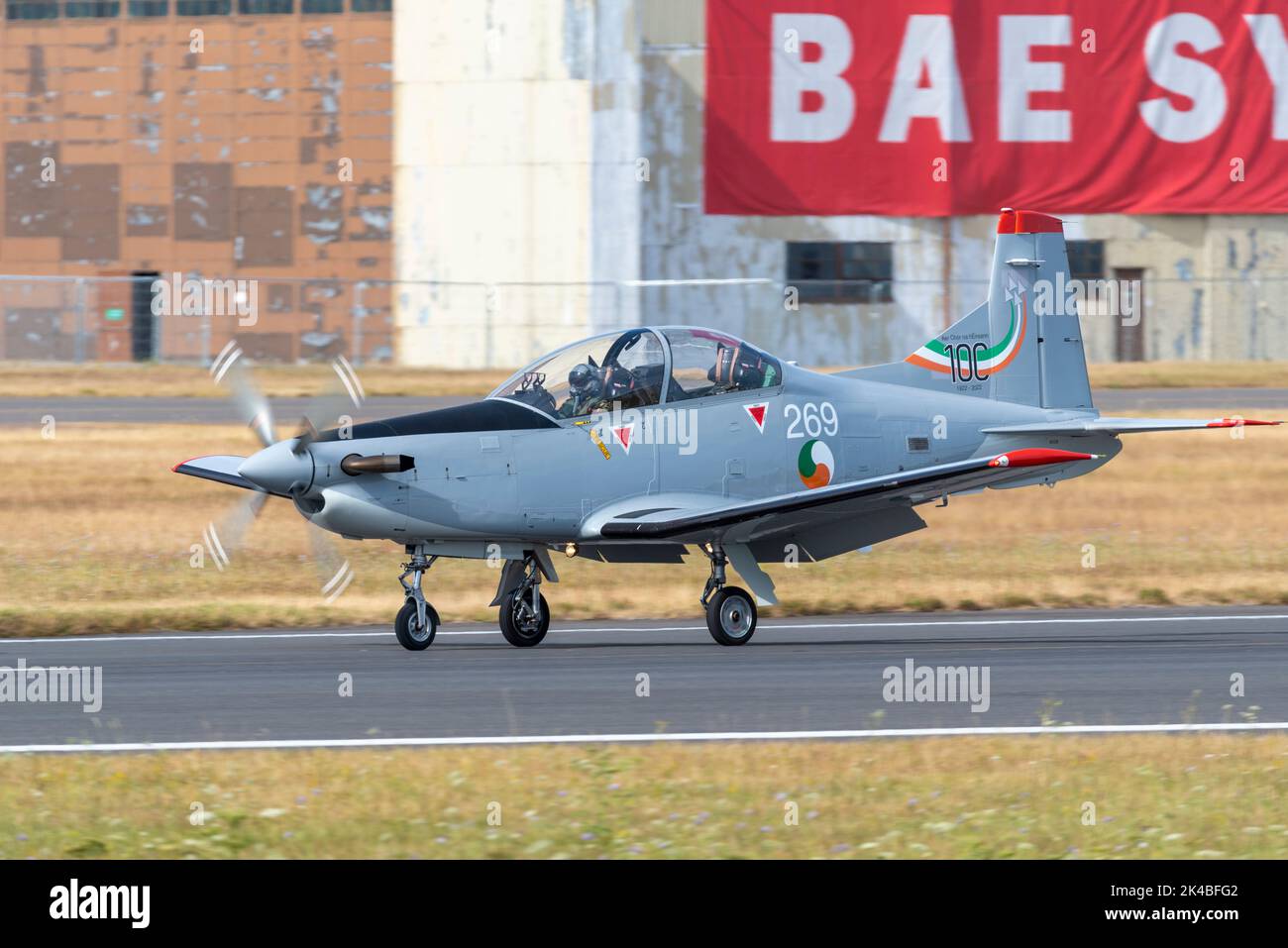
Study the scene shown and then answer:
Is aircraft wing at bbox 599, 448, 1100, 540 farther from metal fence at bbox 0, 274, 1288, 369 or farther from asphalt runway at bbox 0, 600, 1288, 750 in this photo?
metal fence at bbox 0, 274, 1288, 369

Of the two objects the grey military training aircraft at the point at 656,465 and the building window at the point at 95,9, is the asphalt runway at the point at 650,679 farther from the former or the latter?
the building window at the point at 95,9

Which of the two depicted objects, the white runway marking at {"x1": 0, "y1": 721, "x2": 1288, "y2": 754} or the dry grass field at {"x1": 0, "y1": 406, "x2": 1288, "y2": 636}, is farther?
the dry grass field at {"x1": 0, "y1": 406, "x2": 1288, "y2": 636}

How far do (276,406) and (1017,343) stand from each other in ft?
65.4

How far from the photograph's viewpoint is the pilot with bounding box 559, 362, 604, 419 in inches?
550

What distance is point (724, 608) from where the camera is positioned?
14547 mm

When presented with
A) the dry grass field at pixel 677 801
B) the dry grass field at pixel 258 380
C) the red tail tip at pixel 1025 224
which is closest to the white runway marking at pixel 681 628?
the red tail tip at pixel 1025 224

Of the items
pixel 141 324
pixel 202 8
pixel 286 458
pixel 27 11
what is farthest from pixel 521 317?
pixel 286 458

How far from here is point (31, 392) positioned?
3550 cm

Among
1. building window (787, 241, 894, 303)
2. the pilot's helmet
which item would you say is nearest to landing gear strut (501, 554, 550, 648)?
the pilot's helmet

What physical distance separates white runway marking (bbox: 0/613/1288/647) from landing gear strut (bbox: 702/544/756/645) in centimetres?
138

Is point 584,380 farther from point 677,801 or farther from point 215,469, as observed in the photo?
point 677,801

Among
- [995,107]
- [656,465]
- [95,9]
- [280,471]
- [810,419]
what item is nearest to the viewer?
[280,471]

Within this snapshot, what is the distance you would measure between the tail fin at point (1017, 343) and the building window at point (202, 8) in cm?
3499

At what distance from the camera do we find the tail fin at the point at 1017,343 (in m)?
16.3
